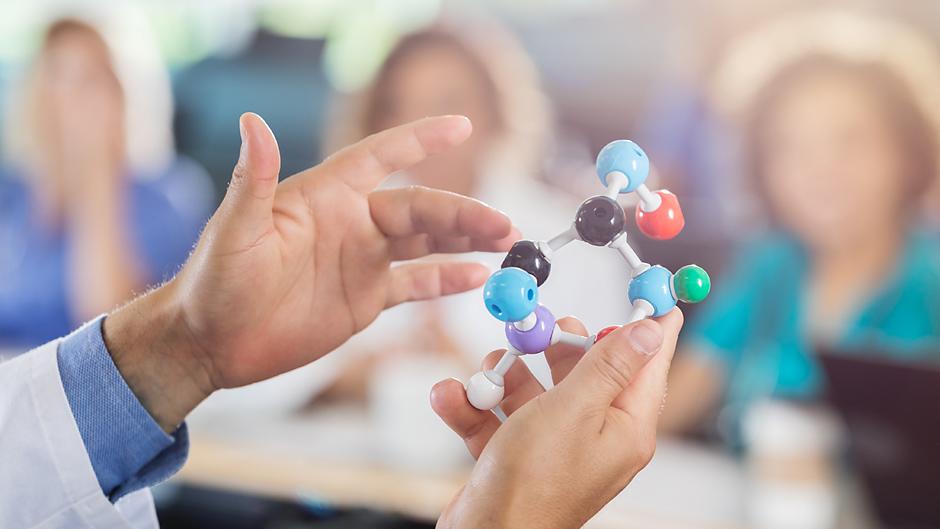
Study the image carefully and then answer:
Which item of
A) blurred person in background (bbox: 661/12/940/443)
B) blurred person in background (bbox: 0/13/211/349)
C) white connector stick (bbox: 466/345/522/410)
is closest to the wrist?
white connector stick (bbox: 466/345/522/410)

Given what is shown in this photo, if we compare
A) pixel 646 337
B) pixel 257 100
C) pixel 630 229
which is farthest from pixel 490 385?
pixel 257 100

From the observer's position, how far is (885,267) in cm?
144

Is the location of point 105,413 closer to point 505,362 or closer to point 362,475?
point 505,362

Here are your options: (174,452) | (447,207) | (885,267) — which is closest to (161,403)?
(174,452)

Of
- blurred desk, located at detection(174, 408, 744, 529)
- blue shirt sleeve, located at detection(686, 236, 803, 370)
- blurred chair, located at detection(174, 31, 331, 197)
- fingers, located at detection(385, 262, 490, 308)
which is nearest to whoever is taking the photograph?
fingers, located at detection(385, 262, 490, 308)


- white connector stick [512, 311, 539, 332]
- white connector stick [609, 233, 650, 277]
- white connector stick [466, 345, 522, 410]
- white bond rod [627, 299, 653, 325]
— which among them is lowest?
white connector stick [466, 345, 522, 410]

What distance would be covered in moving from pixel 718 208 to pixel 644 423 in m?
1.05

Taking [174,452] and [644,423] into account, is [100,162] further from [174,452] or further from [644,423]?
[644,423]

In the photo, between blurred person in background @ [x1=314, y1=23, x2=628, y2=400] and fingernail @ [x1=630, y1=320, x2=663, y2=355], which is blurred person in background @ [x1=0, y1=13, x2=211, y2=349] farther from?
fingernail @ [x1=630, y1=320, x2=663, y2=355]

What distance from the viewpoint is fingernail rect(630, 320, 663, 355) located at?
0.49 meters

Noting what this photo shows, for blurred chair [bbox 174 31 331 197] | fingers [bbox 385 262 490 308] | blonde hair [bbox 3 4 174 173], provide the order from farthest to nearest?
blonde hair [bbox 3 4 174 173] → blurred chair [bbox 174 31 331 197] → fingers [bbox 385 262 490 308]

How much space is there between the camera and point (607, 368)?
49 centimetres

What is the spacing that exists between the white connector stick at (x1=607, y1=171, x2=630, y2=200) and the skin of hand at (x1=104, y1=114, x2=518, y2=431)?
11 cm

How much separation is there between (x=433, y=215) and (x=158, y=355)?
0.77ft
